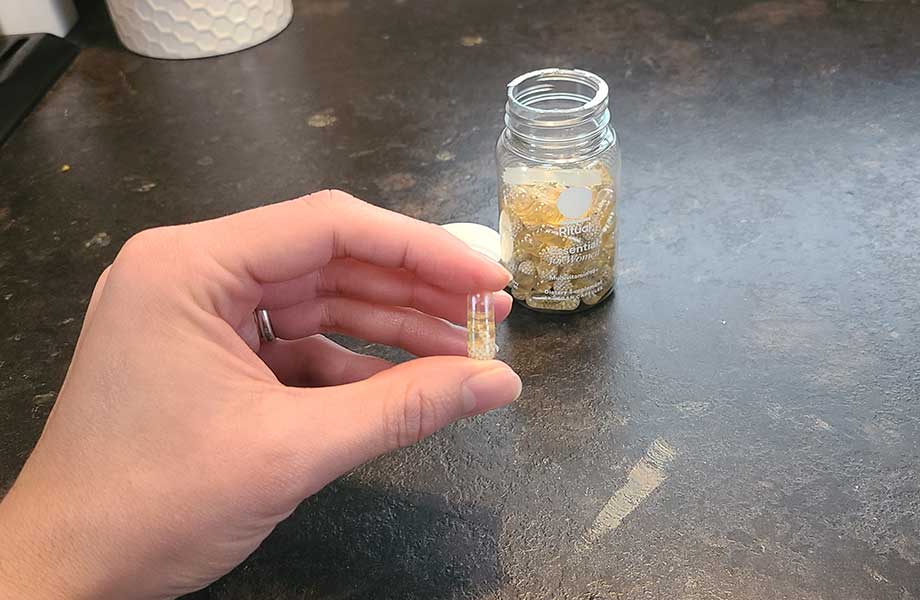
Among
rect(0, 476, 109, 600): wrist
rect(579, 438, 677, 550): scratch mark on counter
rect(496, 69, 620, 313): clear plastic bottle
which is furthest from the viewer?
rect(496, 69, 620, 313): clear plastic bottle

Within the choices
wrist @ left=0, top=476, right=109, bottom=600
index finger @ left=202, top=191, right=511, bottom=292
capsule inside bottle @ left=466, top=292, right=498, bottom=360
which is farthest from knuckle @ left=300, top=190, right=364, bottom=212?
wrist @ left=0, top=476, right=109, bottom=600

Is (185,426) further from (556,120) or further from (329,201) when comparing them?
(556,120)

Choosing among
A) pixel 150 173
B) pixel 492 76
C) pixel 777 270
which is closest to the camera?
pixel 777 270

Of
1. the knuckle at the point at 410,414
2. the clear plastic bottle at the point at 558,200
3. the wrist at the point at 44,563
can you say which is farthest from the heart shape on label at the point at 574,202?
the wrist at the point at 44,563

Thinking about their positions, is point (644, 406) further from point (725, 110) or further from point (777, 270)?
point (725, 110)

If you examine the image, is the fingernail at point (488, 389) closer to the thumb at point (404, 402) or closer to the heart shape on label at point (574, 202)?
the thumb at point (404, 402)

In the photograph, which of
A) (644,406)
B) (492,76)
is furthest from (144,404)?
(492,76)

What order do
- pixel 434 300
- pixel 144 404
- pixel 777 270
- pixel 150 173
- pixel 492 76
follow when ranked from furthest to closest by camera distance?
pixel 492 76, pixel 150 173, pixel 777 270, pixel 434 300, pixel 144 404

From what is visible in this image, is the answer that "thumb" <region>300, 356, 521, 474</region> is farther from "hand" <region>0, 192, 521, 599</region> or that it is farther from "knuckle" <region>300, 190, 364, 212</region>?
"knuckle" <region>300, 190, 364, 212</region>

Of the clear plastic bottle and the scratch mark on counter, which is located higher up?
the clear plastic bottle
